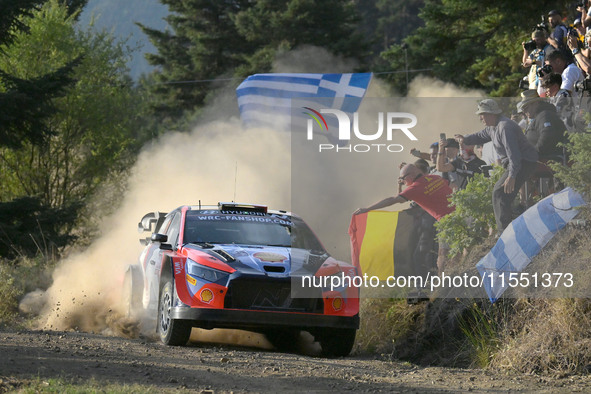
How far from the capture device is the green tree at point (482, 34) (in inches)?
829

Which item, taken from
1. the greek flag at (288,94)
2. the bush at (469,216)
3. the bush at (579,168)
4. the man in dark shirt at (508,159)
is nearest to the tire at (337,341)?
the bush at (469,216)

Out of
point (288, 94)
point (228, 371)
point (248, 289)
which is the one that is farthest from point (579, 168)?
point (288, 94)

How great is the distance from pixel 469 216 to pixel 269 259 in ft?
7.98

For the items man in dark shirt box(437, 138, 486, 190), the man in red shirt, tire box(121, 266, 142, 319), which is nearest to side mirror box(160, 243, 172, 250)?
tire box(121, 266, 142, 319)

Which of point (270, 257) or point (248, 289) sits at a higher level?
point (270, 257)

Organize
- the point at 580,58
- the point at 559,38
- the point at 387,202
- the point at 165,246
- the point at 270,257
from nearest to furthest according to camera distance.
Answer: the point at 270,257 → the point at 387,202 → the point at 165,246 → the point at 580,58 → the point at 559,38

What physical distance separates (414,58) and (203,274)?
81.8ft

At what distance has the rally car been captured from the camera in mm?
10633

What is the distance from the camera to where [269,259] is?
11.0m

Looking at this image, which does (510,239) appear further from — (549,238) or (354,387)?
(354,387)

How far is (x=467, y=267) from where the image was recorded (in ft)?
36.7

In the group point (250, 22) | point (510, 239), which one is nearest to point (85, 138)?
point (250, 22)

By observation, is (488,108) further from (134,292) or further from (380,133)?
(134,292)

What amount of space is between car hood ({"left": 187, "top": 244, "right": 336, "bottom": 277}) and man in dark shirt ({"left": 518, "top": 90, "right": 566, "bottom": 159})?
9.18 feet
